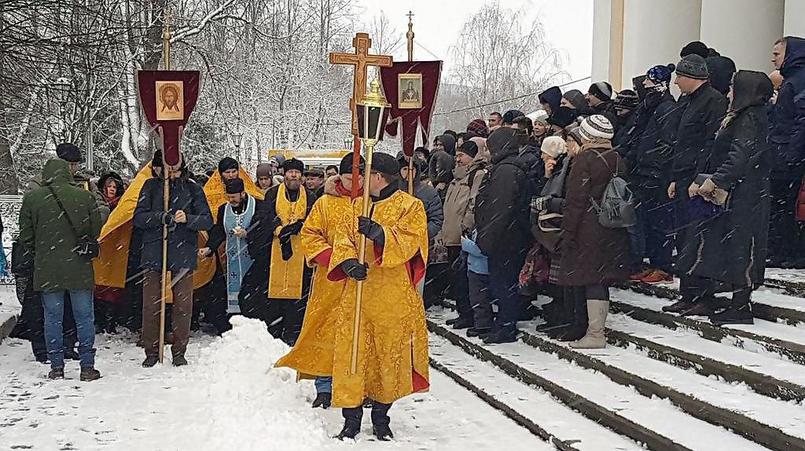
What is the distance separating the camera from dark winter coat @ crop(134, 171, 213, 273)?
923 cm

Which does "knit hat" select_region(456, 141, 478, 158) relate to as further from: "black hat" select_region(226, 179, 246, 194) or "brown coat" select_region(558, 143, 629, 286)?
"black hat" select_region(226, 179, 246, 194)

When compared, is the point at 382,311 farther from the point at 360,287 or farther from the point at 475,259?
the point at 475,259

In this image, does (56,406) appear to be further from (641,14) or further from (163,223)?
(641,14)

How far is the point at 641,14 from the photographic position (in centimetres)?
1614

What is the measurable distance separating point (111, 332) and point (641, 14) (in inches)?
401

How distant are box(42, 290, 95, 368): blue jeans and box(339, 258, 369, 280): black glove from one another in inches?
138

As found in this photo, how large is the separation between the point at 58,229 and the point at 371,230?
3.74m

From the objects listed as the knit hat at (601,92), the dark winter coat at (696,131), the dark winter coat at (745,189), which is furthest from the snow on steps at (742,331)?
the knit hat at (601,92)

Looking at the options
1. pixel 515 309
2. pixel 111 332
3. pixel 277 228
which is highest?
pixel 277 228

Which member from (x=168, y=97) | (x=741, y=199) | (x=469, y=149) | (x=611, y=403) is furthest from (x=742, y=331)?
(x=168, y=97)

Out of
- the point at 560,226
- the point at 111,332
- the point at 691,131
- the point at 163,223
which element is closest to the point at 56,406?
the point at 163,223

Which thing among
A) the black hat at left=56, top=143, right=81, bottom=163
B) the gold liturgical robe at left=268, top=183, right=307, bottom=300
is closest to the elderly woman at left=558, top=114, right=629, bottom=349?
the gold liturgical robe at left=268, top=183, right=307, bottom=300

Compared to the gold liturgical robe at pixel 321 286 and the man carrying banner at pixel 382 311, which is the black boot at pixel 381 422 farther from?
the gold liturgical robe at pixel 321 286

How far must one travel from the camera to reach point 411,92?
948cm
